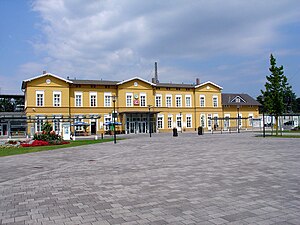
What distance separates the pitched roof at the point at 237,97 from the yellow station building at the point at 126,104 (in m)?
1.01

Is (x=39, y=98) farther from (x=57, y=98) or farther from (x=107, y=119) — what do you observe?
(x=107, y=119)

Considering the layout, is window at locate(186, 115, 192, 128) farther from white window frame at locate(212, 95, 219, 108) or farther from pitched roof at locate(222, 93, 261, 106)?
pitched roof at locate(222, 93, 261, 106)

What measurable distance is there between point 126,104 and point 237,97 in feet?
90.7

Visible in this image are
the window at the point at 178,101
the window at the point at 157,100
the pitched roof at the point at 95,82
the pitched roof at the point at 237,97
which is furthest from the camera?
the pitched roof at the point at 237,97

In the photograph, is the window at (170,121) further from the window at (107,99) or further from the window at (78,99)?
the window at (78,99)

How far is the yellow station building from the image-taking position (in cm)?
4888

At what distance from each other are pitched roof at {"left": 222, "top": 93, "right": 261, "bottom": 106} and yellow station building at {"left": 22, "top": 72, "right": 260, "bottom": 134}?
101cm

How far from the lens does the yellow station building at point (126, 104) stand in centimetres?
4888

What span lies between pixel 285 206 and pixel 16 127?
2221 inches

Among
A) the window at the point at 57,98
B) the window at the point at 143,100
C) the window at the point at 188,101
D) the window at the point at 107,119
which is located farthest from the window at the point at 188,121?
the window at the point at 57,98

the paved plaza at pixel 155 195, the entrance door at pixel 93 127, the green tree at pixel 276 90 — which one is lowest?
the paved plaza at pixel 155 195

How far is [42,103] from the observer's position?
161ft

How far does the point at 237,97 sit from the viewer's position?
6806cm

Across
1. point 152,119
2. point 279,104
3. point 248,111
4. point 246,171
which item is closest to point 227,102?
point 248,111
